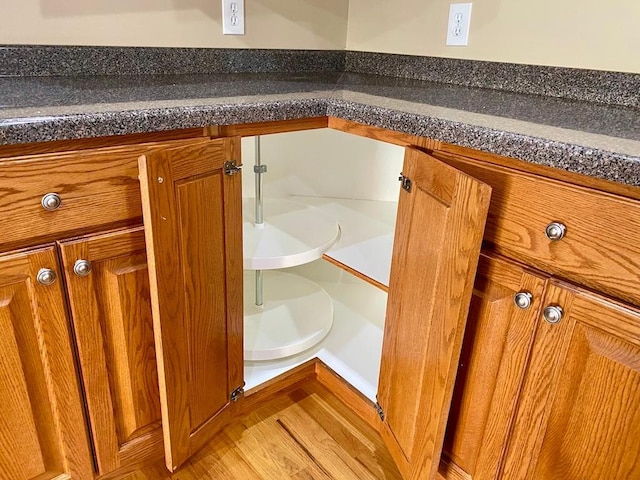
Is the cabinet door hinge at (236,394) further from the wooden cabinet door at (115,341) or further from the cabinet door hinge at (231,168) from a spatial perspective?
the cabinet door hinge at (231,168)

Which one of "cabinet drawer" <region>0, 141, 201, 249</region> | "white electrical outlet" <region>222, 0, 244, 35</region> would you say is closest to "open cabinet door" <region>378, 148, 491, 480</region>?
"cabinet drawer" <region>0, 141, 201, 249</region>

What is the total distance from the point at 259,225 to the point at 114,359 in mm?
607

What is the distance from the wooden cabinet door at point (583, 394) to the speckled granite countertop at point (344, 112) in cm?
22

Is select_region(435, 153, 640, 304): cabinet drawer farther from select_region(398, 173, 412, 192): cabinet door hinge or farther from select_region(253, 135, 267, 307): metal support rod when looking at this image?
select_region(253, 135, 267, 307): metal support rod

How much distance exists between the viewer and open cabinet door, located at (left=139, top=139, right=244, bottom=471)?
2.82 ft

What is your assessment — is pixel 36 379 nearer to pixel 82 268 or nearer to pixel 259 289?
pixel 82 268

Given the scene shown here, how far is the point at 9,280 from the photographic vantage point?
796mm

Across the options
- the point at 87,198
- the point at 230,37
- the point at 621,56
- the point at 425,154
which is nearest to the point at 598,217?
the point at 425,154

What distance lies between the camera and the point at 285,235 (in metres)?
1.40

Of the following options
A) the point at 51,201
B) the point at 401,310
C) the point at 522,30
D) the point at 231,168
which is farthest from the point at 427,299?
the point at 522,30

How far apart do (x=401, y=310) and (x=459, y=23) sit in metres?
0.85

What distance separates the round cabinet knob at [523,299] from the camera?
0.81 m

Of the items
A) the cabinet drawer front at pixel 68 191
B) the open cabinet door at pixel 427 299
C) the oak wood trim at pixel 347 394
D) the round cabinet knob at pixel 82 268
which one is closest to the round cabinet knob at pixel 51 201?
the cabinet drawer front at pixel 68 191

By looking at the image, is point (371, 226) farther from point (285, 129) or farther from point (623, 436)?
point (623, 436)
